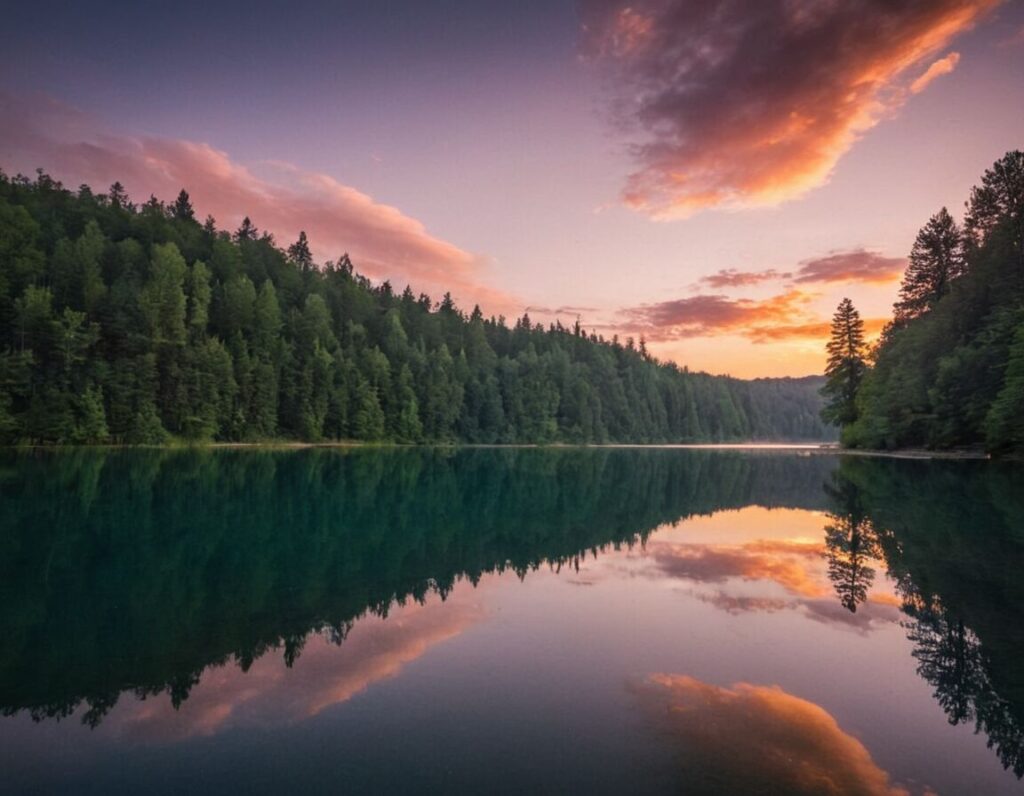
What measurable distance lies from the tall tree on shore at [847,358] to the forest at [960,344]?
2.23m

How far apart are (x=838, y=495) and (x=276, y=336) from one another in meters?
83.4

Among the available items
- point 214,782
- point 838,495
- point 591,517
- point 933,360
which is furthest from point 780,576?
point 933,360

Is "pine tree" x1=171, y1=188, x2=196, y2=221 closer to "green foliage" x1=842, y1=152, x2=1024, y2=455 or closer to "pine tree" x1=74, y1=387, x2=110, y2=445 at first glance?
"pine tree" x1=74, y1=387, x2=110, y2=445

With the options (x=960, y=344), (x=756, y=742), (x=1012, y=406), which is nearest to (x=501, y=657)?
(x=756, y=742)

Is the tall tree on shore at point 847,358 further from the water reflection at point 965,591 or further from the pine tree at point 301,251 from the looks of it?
the pine tree at point 301,251

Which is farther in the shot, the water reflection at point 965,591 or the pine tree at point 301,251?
the pine tree at point 301,251

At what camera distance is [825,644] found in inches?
433

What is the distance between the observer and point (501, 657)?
10.1 m

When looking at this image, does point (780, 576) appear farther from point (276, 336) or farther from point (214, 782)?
point (276, 336)

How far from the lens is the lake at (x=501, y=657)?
6.60m

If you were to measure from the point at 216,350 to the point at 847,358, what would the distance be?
90162mm

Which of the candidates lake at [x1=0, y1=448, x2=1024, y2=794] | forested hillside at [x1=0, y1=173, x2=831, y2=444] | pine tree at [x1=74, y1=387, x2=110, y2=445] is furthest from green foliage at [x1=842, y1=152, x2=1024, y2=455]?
pine tree at [x1=74, y1=387, x2=110, y2=445]

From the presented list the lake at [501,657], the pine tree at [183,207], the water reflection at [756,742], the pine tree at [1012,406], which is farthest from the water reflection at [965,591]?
the pine tree at [183,207]

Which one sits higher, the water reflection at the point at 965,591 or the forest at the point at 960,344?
the forest at the point at 960,344
